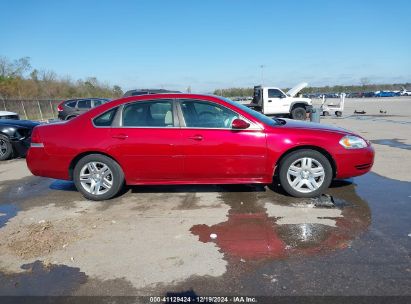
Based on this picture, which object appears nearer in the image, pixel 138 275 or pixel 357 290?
pixel 357 290

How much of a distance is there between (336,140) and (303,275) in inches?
103

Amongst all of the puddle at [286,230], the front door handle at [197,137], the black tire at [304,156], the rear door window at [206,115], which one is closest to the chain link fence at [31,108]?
the rear door window at [206,115]

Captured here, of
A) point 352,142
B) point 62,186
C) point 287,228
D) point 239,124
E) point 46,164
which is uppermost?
point 239,124

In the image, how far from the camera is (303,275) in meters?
3.10

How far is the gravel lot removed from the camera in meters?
3.03

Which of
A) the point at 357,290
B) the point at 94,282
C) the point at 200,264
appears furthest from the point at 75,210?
the point at 357,290

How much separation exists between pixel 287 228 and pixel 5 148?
8.50m

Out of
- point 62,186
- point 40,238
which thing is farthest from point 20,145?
point 40,238

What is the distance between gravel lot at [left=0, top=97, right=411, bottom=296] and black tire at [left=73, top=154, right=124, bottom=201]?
0.43 ft

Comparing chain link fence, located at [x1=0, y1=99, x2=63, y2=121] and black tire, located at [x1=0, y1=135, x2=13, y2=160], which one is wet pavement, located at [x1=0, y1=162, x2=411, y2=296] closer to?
black tire, located at [x1=0, y1=135, x2=13, y2=160]

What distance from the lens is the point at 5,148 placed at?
9.62 meters

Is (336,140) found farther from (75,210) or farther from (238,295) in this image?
(75,210)

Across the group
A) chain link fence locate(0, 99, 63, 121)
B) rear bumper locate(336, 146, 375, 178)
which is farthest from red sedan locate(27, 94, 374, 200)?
chain link fence locate(0, 99, 63, 121)

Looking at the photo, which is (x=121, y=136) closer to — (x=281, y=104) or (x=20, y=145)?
(x=20, y=145)
